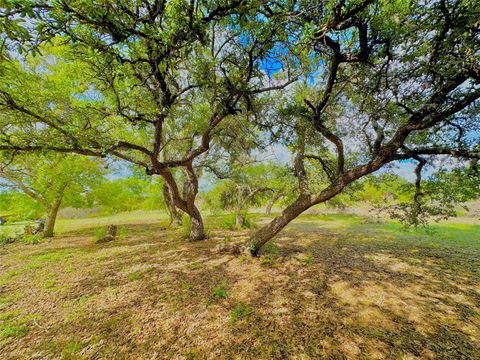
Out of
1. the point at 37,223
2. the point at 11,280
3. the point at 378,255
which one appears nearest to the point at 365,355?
the point at 378,255

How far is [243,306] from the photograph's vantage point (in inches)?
146

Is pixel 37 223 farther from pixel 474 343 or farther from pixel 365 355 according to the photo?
pixel 474 343

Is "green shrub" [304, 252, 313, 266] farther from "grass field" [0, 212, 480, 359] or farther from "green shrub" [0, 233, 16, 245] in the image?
"green shrub" [0, 233, 16, 245]

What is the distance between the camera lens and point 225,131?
8.20 meters

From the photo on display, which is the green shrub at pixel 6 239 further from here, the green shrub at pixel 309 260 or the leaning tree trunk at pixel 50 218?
the green shrub at pixel 309 260


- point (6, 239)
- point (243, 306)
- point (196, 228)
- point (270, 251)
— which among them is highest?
point (196, 228)

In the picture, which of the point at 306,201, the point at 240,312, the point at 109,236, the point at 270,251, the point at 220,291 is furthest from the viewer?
the point at 109,236

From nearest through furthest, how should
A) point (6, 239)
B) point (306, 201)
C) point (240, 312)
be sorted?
point (240, 312) → point (306, 201) → point (6, 239)

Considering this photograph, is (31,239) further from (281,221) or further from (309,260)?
(309,260)

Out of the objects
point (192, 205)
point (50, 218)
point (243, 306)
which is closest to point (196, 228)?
point (192, 205)

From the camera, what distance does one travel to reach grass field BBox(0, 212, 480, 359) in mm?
2768

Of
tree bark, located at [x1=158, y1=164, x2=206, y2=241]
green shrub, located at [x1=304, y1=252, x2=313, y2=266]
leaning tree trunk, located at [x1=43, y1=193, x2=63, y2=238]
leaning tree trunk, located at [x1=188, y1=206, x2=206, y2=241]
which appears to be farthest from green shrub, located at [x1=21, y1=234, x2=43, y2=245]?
green shrub, located at [x1=304, y1=252, x2=313, y2=266]

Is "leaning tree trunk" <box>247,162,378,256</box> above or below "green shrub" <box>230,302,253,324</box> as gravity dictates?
above

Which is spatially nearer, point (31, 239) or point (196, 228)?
point (196, 228)
